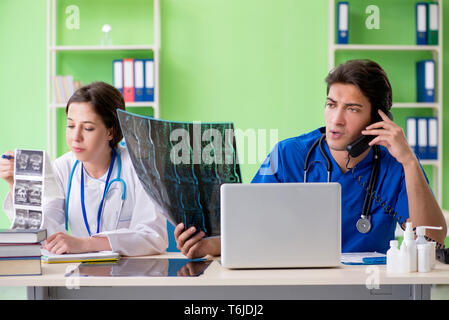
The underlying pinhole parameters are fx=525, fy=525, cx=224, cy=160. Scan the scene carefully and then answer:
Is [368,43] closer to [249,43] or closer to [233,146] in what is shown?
[249,43]

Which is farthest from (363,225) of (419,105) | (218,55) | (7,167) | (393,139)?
(218,55)

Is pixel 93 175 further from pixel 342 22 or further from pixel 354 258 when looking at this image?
pixel 342 22

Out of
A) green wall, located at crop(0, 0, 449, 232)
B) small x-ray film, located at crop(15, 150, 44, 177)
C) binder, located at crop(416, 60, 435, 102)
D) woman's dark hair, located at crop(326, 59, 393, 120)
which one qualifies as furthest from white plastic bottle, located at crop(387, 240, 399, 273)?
binder, located at crop(416, 60, 435, 102)

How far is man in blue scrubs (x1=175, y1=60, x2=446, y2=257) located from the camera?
5.58ft

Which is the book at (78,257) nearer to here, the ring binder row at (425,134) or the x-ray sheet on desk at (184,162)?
the x-ray sheet on desk at (184,162)

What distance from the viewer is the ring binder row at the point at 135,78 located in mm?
3660

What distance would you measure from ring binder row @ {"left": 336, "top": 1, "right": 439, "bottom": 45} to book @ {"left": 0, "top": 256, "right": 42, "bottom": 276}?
9.71 feet

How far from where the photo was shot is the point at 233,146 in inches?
50.5

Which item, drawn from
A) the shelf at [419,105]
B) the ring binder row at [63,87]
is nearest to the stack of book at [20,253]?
the ring binder row at [63,87]

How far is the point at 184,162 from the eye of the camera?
134 cm

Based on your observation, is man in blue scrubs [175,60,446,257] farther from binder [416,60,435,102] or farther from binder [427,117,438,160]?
binder [416,60,435,102]
